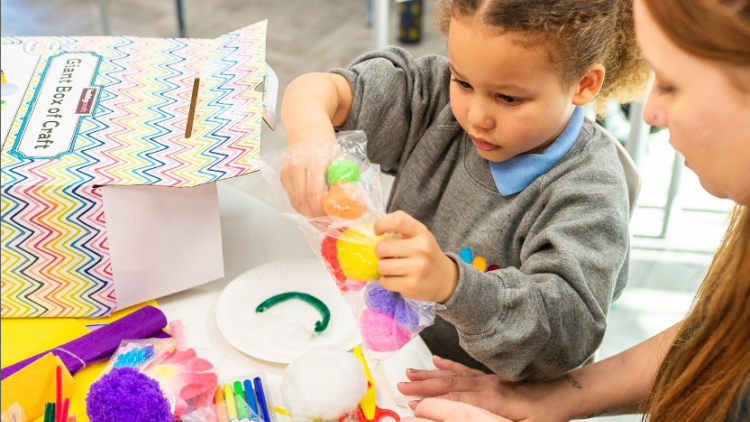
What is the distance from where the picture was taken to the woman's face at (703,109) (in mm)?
589

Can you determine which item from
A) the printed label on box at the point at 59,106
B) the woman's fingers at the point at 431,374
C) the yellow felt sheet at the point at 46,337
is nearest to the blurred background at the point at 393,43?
the printed label on box at the point at 59,106

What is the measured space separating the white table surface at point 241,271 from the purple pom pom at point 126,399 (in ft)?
0.41

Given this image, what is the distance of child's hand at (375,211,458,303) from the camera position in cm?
69

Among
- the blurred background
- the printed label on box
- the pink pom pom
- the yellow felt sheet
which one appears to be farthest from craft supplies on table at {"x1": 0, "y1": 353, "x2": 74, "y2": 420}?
the blurred background

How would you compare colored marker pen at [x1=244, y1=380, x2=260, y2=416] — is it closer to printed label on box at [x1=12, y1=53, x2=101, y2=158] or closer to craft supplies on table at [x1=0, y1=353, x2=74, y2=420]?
craft supplies on table at [x1=0, y1=353, x2=74, y2=420]

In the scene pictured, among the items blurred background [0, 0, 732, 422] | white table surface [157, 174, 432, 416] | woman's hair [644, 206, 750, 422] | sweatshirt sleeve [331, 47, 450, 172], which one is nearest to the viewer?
woman's hair [644, 206, 750, 422]

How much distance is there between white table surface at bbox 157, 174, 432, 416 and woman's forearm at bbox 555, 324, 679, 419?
19 centimetres

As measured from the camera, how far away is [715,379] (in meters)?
0.72

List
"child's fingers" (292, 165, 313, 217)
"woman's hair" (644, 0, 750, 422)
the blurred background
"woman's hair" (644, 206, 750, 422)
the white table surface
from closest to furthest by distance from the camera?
"woman's hair" (644, 0, 750, 422)
"woman's hair" (644, 206, 750, 422)
"child's fingers" (292, 165, 313, 217)
the white table surface
the blurred background

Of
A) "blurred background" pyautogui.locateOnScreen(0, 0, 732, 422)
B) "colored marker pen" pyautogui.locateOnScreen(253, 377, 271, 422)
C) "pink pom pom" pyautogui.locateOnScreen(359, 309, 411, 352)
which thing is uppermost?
"pink pom pom" pyautogui.locateOnScreen(359, 309, 411, 352)

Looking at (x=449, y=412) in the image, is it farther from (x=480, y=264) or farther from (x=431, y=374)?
(x=480, y=264)

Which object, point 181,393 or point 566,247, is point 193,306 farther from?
point 566,247

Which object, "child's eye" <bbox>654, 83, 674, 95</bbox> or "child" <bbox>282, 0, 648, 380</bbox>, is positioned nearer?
"child's eye" <bbox>654, 83, 674, 95</bbox>

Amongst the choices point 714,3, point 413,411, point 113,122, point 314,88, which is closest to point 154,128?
point 113,122
